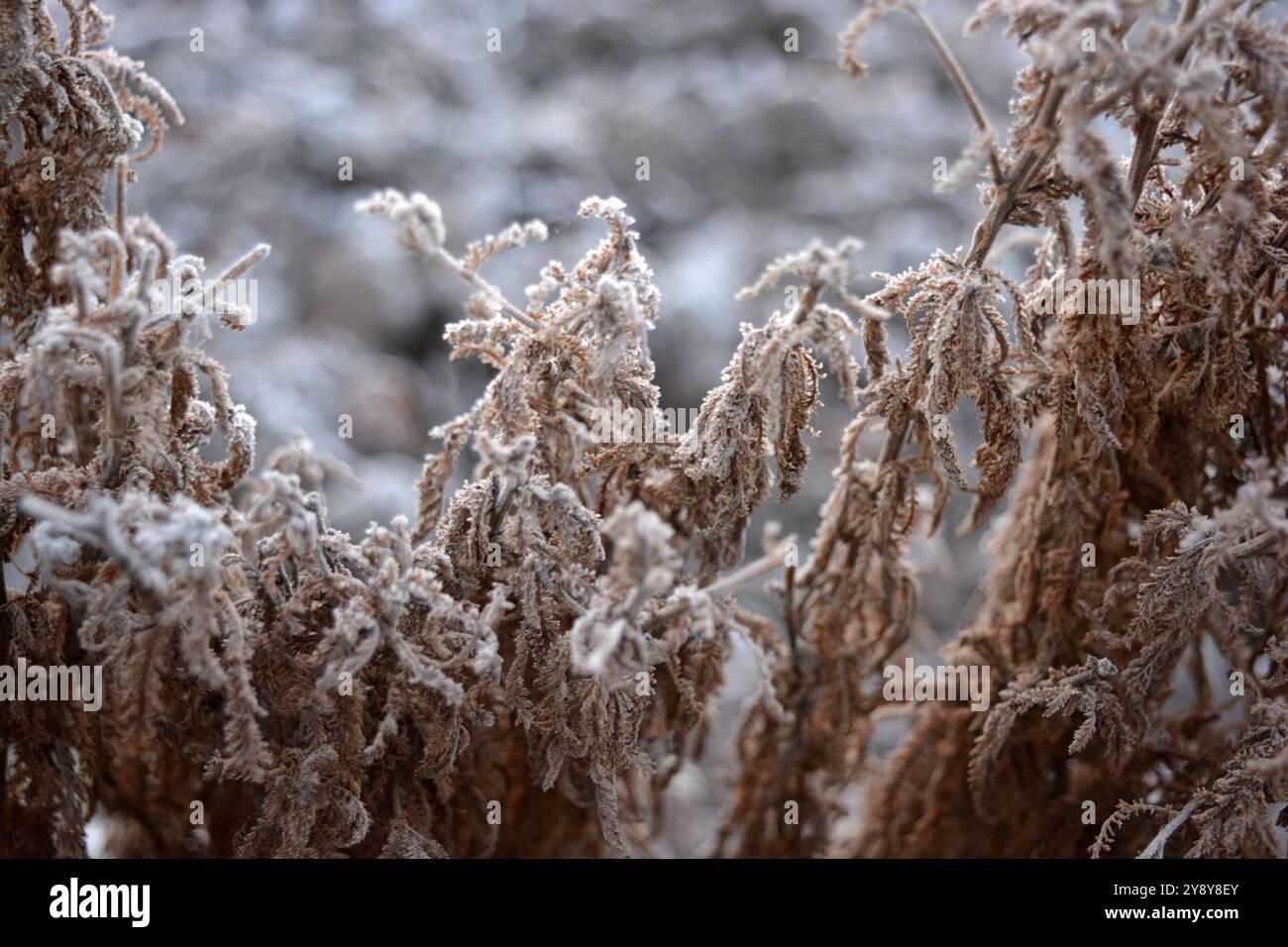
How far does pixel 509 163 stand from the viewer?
7.98 ft

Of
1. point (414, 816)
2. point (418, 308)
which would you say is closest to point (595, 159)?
point (418, 308)

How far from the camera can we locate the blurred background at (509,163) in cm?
214

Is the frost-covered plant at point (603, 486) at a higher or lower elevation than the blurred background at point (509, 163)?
lower

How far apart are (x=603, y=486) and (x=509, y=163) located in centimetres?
161

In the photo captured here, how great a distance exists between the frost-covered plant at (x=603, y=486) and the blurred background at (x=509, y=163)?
2.94ft

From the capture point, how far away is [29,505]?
2.22 ft

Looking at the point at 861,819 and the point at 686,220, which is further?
the point at 686,220

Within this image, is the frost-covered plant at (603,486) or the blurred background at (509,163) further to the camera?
the blurred background at (509,163)

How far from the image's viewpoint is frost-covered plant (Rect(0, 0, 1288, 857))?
2.57 ft

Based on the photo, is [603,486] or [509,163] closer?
[603,486]
